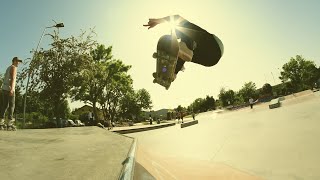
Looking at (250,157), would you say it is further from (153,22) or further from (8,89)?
(8,89)

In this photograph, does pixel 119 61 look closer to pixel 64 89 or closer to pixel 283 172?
pixel 64 89

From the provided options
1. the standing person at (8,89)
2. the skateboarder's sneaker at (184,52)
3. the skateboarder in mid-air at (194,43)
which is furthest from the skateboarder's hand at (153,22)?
the standing person at (8,89)

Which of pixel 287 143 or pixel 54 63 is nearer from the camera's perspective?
pixel 287 143

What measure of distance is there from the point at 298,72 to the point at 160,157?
91026mm

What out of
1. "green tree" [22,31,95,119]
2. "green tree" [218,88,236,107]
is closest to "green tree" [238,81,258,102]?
"green tree" [218,88,236,107]

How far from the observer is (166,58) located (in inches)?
177

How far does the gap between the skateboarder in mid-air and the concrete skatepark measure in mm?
1772

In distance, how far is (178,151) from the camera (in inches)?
339

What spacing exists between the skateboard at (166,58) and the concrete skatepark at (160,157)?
1.25 m

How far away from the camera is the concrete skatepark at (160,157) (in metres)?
2.03

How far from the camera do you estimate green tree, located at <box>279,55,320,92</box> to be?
85.2 metres

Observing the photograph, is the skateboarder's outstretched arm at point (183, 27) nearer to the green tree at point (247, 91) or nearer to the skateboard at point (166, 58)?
the skateboard at point (166, 58)

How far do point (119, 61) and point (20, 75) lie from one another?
604 inches

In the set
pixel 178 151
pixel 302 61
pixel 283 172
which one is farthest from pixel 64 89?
pixel 302 61
